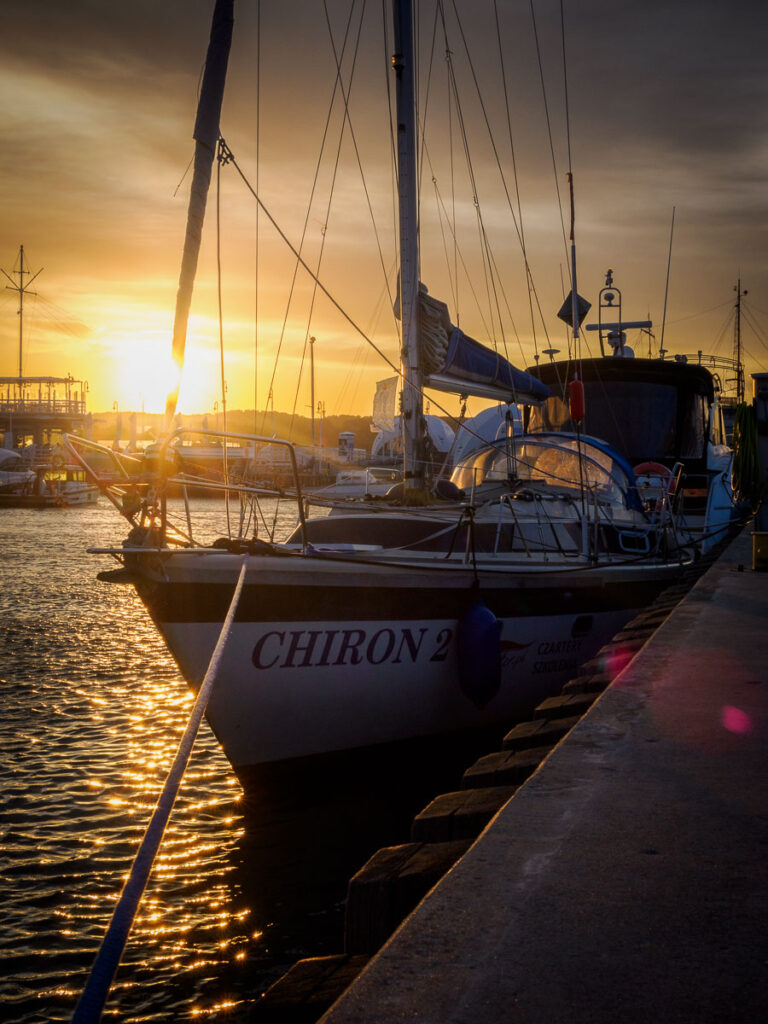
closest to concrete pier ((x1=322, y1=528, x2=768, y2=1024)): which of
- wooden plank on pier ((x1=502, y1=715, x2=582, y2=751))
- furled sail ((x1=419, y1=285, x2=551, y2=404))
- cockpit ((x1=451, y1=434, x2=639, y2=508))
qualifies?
wooden plank on pier ((x1=502, y1=715, x2=582, y2=751))

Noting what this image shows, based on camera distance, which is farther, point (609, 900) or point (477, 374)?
point (477, 374)

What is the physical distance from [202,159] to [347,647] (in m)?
4.35

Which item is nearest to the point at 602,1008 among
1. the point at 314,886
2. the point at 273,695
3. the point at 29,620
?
the point at 314,886

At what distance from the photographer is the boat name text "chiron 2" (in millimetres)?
6871

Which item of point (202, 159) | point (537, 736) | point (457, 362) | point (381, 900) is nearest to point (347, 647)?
point (537, 736)

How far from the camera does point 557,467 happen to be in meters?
11.5

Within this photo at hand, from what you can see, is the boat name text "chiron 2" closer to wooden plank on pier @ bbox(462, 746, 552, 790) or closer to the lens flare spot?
wooden plank on pier @ bbox(462, 746, 552, 790)

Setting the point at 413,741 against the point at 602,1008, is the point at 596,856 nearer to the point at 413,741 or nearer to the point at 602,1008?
the point at 602,1008

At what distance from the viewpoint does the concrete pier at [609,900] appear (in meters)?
2.16

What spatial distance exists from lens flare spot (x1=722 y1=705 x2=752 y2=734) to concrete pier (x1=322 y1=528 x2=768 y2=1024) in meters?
0.01

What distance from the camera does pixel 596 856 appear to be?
2.98m

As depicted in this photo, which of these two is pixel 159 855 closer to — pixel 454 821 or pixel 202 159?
pixel 454 821

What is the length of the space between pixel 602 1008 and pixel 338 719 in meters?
5.30

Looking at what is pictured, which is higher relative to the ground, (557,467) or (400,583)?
(557,467)
